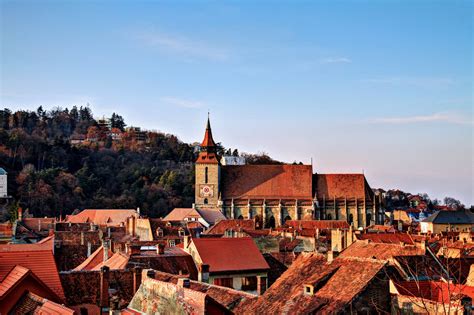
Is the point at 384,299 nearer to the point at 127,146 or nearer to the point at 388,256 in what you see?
the point at 388,256

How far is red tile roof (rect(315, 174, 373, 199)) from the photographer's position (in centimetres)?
10225

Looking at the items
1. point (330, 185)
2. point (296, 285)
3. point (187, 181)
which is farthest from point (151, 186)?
point (296, 285)

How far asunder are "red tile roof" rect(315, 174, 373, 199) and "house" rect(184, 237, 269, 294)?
69738 mm

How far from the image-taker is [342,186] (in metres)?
103

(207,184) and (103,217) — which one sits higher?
(207,184)

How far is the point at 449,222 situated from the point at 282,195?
24762 mm

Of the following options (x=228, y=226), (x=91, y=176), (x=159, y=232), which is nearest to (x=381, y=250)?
(x=159, y=232)

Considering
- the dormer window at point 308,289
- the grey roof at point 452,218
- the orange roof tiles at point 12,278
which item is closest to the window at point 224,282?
the orange roof tiles at point 12,278

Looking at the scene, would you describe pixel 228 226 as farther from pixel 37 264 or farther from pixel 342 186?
pixel 342 186

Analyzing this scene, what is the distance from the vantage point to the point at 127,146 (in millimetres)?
178750

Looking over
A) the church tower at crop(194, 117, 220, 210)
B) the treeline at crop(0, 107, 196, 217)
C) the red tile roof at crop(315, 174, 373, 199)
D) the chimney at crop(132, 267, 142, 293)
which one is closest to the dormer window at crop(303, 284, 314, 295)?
the chimney at crop(132, 267, 142, 293)

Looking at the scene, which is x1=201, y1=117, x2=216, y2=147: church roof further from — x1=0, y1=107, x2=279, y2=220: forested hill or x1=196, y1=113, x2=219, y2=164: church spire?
x1=0, y1=107, x2=279, y2=220: forested hill

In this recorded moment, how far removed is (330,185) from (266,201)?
10.5 m

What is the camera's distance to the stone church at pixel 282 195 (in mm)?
100375
